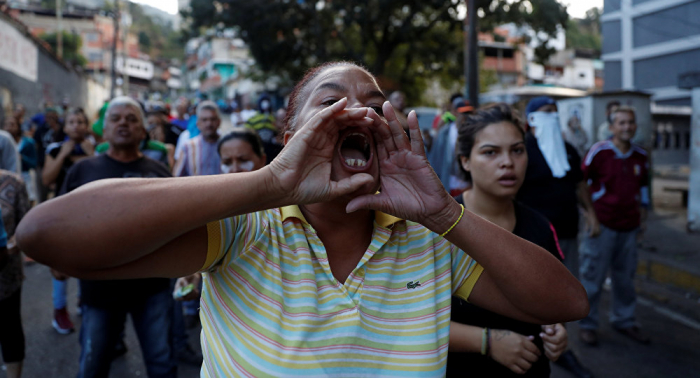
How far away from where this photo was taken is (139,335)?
10.9 feet

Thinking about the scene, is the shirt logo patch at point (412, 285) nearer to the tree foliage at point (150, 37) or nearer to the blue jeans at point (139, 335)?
the blue jeans at point (139, 335)

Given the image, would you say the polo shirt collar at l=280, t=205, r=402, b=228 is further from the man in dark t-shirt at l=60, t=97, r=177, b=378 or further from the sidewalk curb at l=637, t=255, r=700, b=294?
the sidewalk curb at l=637, t=255, r=700, b=294

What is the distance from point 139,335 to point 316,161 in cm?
260

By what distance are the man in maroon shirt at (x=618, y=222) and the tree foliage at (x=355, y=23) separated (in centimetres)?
1090

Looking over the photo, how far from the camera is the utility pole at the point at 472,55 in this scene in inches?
380

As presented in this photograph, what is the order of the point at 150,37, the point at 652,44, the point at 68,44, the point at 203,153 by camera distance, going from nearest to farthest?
the point at 203,153, the point at 652,44, the point at 68,44, the point at 150,37

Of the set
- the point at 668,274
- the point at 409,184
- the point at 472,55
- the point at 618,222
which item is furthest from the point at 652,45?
the point at 409,184

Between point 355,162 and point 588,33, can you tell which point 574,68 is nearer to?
point 588,33

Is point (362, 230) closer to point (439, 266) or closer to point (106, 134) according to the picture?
point (439, 266)

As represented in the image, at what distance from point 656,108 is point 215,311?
29.1 meters

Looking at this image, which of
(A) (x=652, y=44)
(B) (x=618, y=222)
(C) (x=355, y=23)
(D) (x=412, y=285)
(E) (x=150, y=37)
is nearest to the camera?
(D) (x=412, y=285)

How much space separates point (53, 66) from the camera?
2097 centimetres

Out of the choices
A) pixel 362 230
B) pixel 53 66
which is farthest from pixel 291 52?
pixel 362 230

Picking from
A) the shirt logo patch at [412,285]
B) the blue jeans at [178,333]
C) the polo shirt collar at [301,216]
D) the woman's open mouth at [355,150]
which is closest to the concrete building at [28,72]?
the blue jeans at [178,333]
